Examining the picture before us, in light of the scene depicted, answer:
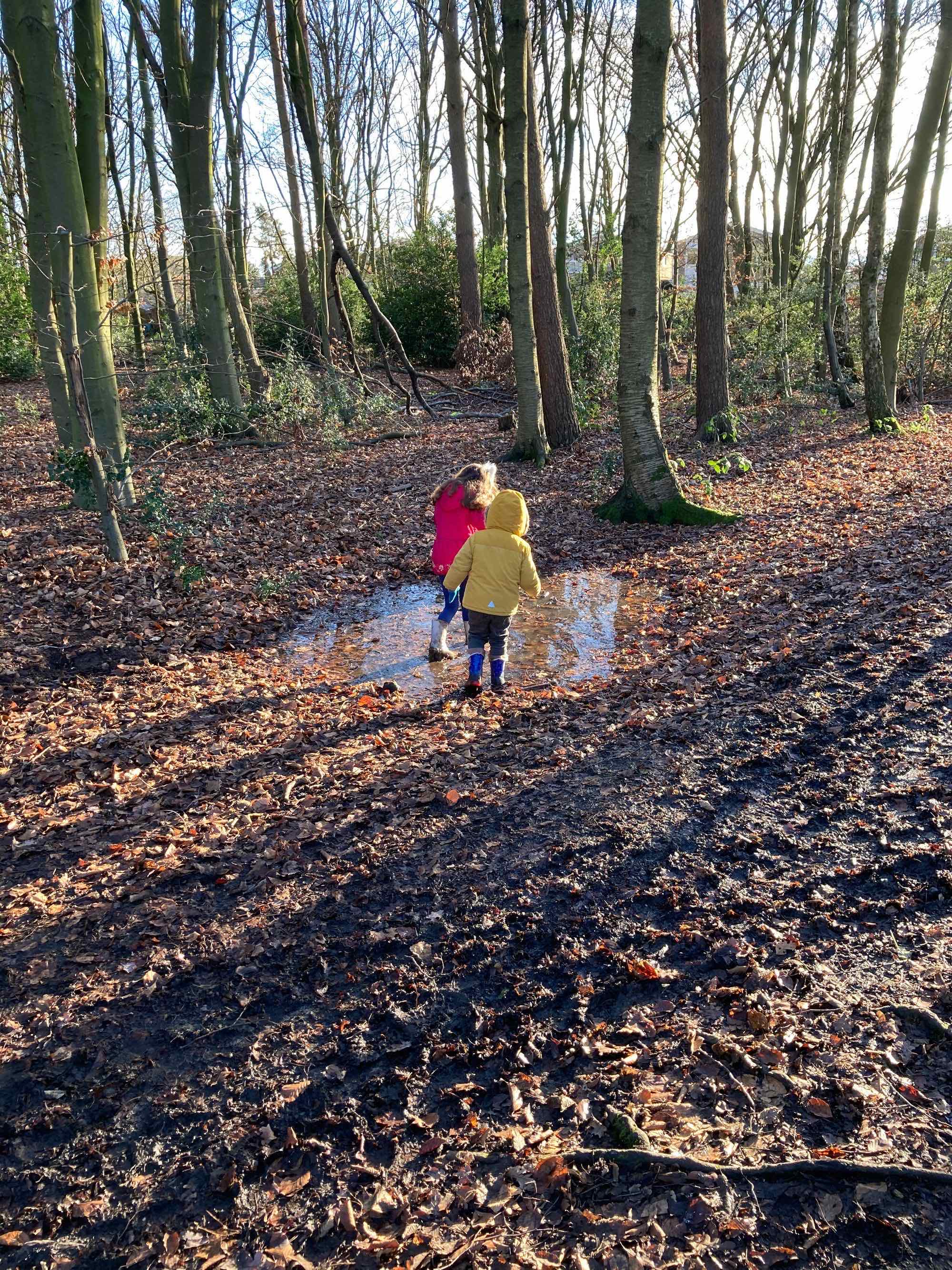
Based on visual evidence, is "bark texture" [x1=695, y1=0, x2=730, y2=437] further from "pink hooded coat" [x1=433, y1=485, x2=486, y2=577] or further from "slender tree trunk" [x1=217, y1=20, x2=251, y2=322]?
"slender tree trunk" [x1=217, y1=20, x2=251, y2=322]

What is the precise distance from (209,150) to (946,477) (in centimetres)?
1251

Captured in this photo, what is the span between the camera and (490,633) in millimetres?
6395

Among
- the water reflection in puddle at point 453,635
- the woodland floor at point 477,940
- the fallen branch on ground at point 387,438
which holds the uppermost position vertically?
the fallen branch on ground at point 387,438

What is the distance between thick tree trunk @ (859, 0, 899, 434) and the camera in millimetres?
12867

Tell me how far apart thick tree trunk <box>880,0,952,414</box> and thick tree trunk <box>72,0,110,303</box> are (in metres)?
12.6

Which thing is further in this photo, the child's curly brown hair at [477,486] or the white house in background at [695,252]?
the white house in background at [695,252]

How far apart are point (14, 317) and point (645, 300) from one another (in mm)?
21379

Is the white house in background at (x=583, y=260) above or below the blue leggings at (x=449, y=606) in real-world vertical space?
above

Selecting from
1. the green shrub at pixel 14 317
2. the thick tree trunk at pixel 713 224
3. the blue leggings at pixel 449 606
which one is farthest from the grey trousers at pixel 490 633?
the green shrub at pixel 14 317

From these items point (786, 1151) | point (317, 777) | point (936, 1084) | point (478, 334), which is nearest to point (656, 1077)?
point (786, 1151)

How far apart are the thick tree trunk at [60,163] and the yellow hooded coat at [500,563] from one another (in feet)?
13.4

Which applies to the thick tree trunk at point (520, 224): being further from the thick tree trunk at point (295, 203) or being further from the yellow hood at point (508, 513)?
the thick tree trunk at point (295, 203)

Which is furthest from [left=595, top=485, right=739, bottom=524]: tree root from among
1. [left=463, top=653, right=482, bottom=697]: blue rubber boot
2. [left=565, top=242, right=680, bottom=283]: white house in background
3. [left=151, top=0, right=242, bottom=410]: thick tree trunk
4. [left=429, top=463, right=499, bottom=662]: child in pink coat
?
[left=565, top=242, right=680, bottom=283]: white house in background

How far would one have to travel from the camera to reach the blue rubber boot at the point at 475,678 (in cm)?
633
